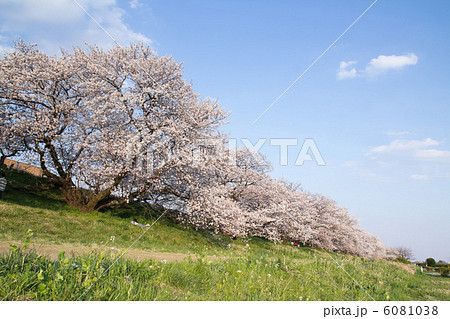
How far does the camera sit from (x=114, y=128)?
736 inches

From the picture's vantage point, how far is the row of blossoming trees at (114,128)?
17688 mm

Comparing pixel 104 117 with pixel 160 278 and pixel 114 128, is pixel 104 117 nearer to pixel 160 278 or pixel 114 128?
pixel 114 128

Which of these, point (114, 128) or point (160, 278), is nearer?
point (160, 278)

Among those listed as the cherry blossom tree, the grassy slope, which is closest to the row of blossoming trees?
the cherry blossom tree

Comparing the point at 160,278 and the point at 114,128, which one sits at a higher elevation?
the point at 114,128

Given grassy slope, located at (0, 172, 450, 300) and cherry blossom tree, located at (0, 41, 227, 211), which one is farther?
cherry blossom tree, located at (0, 41, 227, 211)

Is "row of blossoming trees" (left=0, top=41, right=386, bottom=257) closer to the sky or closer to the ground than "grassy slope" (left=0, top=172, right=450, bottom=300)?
closer to the sky

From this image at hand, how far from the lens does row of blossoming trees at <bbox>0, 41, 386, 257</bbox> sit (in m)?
17.7

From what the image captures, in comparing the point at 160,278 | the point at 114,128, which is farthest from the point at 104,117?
the point at 160,278

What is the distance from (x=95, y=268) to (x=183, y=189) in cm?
1553

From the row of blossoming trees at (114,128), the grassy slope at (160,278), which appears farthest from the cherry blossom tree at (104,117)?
the grassy slope at (160,278)

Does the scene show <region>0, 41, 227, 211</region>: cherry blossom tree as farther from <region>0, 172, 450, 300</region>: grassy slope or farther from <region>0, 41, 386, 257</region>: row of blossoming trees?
<region>0, 172, 450, 300</region>: grassy slope

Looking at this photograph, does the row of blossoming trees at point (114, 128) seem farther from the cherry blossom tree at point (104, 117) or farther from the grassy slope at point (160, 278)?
the grassy slope at point (160, 278)

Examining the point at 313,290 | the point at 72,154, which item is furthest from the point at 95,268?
the point at 72,154
